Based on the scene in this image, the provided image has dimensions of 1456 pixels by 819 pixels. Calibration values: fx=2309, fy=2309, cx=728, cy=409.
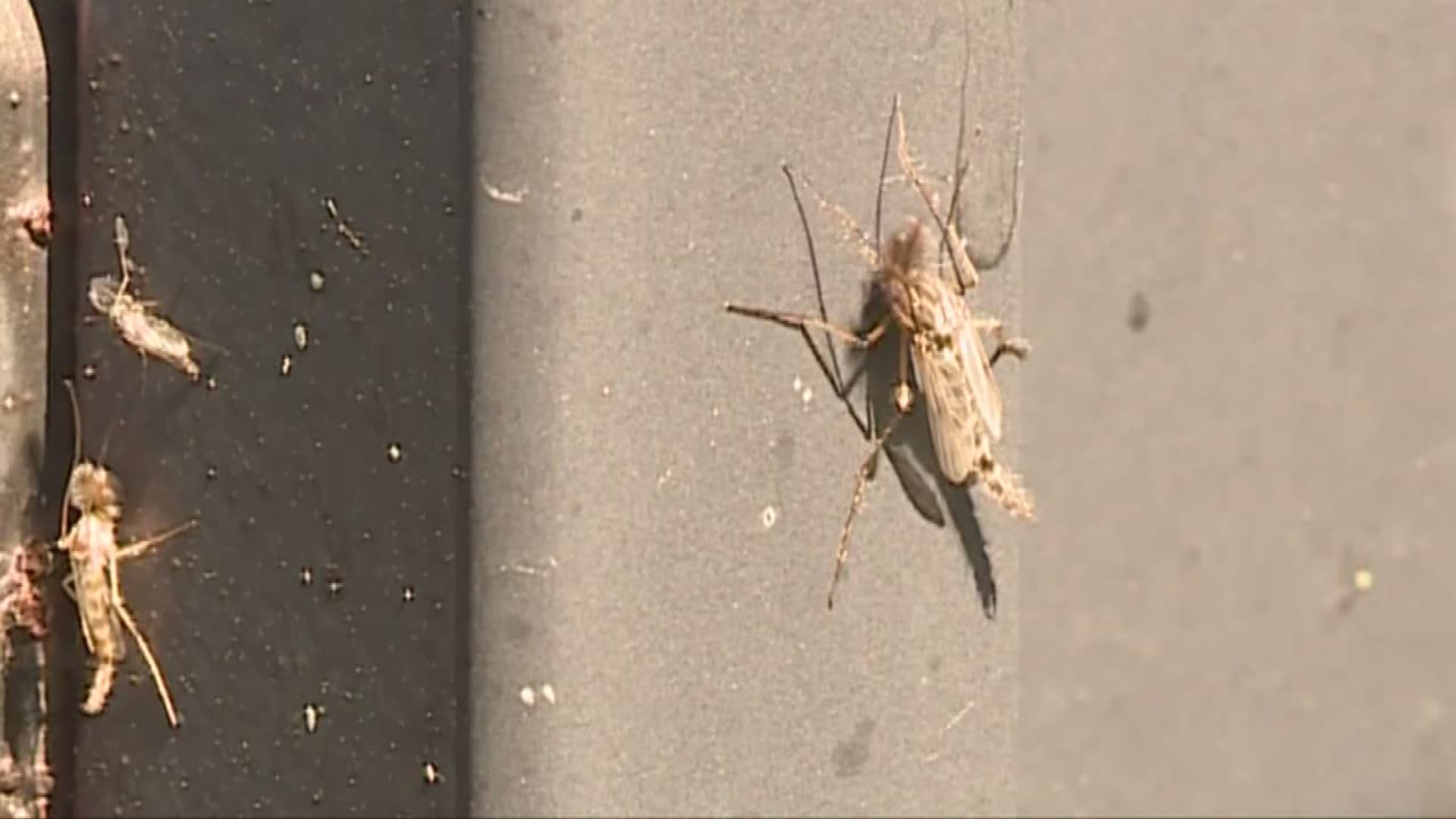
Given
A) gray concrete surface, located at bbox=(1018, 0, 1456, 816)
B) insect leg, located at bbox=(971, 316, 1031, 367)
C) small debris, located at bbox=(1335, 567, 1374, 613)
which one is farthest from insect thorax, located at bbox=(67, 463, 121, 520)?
small debris, located at bbox=(1335, 567, 1374, 613)

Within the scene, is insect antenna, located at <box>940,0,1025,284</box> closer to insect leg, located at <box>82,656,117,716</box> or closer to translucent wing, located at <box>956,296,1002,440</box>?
translucent wing, located at <box>956,296,1002,440</box>

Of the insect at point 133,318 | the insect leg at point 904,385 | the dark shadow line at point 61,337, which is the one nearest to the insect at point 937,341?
the insect leg at point 904,385

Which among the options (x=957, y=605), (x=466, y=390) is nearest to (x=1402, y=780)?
(x=957, y=605)

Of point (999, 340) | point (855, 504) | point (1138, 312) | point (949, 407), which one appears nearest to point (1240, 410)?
point (1138, 312)

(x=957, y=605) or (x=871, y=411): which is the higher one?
(x=871, y=411)

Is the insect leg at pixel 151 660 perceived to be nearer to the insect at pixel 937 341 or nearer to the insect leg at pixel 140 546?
the insect leg at pixel 140 546

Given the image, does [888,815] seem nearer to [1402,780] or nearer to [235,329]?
[235,329]
